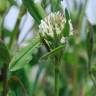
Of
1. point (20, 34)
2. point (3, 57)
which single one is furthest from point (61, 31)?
point (20, 34)

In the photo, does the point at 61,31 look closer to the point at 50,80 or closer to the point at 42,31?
the point at 42,31

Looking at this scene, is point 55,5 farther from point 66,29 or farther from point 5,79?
point 5,79

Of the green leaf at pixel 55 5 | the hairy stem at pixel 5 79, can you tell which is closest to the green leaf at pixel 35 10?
the green leaf at pixel 55 5

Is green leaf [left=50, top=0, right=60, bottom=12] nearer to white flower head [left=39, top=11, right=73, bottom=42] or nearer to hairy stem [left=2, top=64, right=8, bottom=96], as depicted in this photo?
white flower head [left=39, top=11, right=73, bottom=42]

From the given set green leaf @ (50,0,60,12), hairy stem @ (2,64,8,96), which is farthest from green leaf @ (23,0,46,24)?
hairy stem @ (2,64,8,96)

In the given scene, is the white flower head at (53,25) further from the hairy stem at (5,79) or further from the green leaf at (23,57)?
the hairy stem at (5,79)

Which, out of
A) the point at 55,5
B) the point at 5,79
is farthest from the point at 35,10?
the point at 5,79
